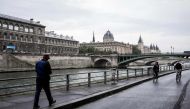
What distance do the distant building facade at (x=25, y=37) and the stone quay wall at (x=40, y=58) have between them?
713cm

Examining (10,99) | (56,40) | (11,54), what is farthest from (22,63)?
(10,99)

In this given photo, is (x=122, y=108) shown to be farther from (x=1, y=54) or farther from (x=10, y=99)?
(x=1, y=54)

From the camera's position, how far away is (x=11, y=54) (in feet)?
219

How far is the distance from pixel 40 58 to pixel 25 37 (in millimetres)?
16474

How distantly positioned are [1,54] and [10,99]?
56.8 m

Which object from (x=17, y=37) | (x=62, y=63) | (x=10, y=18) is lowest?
(x=62, y=63)

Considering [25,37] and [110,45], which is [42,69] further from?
[110,45]

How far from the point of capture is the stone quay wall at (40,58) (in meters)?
64.4

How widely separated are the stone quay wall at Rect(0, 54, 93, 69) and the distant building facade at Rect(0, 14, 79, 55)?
7.13 m

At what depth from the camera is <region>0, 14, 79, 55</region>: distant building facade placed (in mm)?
82688

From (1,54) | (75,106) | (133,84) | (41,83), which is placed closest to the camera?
(41,83)

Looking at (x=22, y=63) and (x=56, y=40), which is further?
(x=56, y=40)

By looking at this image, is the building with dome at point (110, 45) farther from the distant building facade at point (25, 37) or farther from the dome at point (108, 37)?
the distant building facade at point (25, 37)

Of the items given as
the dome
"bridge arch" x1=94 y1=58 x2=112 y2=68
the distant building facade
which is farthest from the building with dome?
the distant building facade
